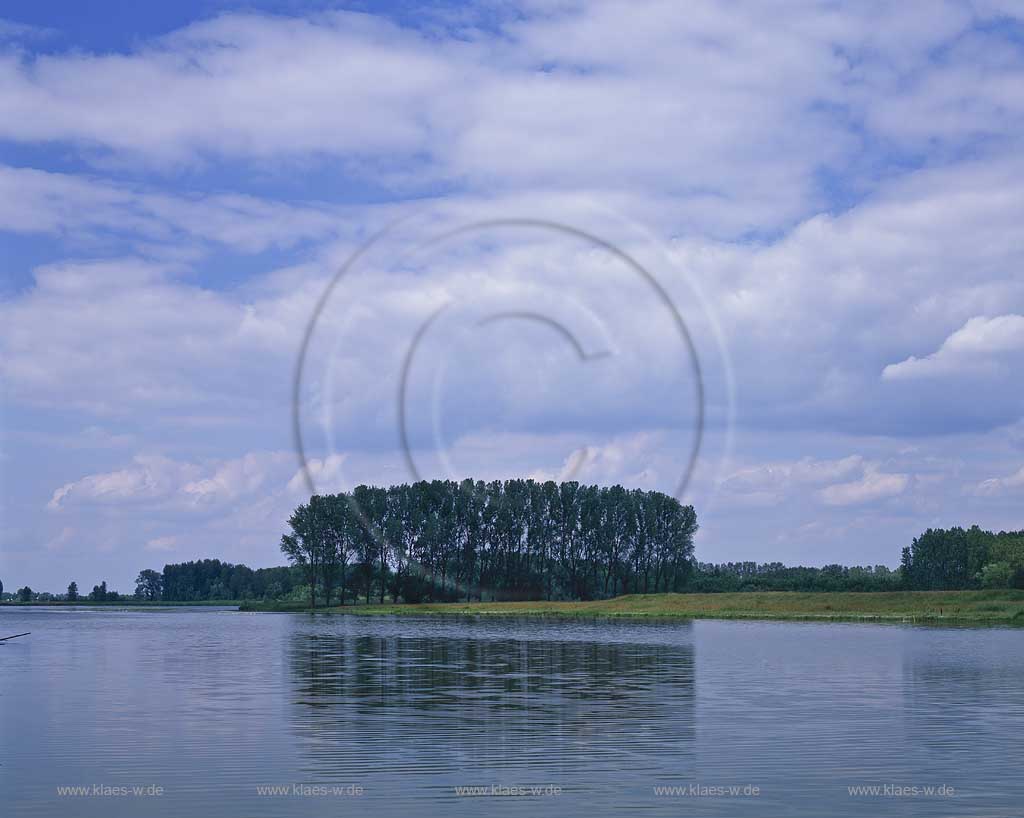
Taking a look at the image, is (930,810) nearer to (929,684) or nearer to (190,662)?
(929,684)

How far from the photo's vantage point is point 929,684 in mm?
49312

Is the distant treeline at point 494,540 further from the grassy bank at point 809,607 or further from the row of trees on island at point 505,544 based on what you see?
the grassy bank at point 809,607

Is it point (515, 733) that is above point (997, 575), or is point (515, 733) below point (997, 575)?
above

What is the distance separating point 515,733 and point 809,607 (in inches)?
3926

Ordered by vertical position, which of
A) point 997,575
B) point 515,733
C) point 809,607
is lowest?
point 809,607

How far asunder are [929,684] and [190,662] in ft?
122

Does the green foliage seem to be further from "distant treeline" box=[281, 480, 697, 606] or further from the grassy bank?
the grassy bank

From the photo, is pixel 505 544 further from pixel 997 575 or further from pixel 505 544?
pixel 997 575

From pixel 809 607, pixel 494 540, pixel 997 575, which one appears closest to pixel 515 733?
pixel 809 607

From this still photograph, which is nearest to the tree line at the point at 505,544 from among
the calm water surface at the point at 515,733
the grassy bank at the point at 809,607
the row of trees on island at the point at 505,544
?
the row of trees on island at the point at 505,544

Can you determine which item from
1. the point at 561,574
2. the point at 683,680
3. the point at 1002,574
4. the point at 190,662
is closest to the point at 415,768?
the point at 683,680

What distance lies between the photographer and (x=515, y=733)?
112 feet

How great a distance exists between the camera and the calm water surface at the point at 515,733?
24750 mm

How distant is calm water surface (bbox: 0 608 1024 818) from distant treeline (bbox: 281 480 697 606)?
115204mm
